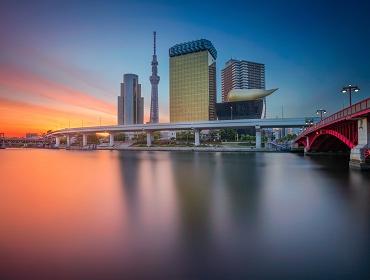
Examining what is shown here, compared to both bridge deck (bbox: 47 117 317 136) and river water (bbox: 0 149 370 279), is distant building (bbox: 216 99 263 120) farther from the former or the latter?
river water (bbox: 0 149 370 279)

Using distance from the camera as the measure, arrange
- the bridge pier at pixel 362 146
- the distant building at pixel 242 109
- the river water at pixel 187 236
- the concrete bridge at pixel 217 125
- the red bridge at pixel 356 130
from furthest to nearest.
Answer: the distant building at pixel 242 109, the concrete bridge at pixel 217 125, the bridge pier at pixel 362 146, the red bridge at pixel 356 130, the river water at pixel 187 236

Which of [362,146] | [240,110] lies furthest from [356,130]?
[240,110]

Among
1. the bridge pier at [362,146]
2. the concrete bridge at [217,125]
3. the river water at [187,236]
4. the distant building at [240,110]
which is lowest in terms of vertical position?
the river water at [187,236]

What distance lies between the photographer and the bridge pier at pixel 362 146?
32062 millimetres

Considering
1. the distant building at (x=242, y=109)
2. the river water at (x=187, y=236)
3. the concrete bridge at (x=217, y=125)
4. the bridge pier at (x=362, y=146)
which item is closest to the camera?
the river water at (x=187, y=236)

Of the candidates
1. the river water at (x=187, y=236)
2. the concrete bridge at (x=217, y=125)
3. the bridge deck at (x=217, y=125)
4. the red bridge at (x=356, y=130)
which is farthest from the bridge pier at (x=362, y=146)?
the bridge deck at (x=217, y=125)

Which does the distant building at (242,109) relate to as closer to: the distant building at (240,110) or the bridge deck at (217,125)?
the distant building at (240,110)

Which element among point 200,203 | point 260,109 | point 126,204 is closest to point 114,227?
point 126,204

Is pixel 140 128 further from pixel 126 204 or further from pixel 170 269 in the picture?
pixel 170 269

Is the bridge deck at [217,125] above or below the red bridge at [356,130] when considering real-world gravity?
above

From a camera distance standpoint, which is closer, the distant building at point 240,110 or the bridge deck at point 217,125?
the bridge deck at point 217,125

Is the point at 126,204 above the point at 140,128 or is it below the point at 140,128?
below

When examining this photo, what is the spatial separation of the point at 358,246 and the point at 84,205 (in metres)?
15.0

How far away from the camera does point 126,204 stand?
17.5 meters
